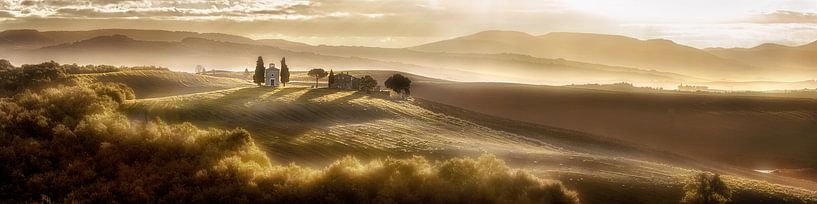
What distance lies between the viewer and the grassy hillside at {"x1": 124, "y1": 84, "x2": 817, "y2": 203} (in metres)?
40.1

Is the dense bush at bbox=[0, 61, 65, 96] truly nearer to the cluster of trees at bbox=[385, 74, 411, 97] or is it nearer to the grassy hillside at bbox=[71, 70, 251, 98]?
the grassy hillside at bbox=[71, 70, 251, 98]

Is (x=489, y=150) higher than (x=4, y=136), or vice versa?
(x=4, y=136)

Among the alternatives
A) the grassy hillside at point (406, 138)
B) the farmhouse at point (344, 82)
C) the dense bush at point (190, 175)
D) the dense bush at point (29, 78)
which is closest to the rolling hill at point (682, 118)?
the grassy hillside at point (406, 138)

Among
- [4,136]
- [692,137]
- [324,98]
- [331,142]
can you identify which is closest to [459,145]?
[331,142]

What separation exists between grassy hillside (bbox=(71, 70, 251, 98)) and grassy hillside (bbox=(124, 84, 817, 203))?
13211 millimetres

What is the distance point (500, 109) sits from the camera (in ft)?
367

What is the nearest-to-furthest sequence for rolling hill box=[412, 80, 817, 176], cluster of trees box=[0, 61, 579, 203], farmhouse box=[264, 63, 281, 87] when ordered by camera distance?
cluster of trees box=[0, 61, 579, 203]
rolling hill box=[412, 80, 817, 176]
farmhouse box=[264, 63, 281, 87]

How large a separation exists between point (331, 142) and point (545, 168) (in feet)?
51.8

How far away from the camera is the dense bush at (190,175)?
22.3m

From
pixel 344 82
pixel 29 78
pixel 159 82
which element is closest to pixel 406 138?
pixel 29 78

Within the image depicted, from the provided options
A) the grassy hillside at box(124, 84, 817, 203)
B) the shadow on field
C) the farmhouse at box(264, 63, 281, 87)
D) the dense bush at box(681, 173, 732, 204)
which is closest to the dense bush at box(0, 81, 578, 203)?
the dense bush at box(681, 173, 732, 204)

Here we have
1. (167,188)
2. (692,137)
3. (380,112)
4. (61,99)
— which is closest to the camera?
(167,188)

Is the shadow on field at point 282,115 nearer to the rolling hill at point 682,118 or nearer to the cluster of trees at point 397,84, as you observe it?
the cluster of trees at point 397,84

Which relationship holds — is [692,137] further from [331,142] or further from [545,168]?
[331,142]
